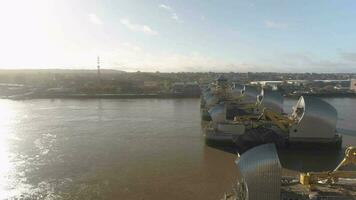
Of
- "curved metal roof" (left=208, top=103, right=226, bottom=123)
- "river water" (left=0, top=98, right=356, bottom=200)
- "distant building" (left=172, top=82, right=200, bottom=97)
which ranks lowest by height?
"river water" (left=0, top=98, right=356, bottom=200)

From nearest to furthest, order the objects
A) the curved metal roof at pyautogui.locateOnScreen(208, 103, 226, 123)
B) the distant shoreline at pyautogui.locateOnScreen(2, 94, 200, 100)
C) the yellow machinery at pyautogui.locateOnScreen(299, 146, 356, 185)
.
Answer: the yellow machinery at pyautogui.locateOnScreen(299, 146, 356, 185), the curved metal roof at pyautogui.locateOnScreen(208, 103, 226, 123), the distant shoreline at pyautogui.locateOnScreen(2, 94, 200, 100)

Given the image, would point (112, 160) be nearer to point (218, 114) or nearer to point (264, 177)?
point (218, 114)

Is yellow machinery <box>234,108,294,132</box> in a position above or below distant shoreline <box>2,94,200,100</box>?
above

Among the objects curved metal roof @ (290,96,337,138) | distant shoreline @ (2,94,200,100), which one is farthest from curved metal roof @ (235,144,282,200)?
distant shoreline @ (2,94,200,100)

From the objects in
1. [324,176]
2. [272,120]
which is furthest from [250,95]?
[324,176]

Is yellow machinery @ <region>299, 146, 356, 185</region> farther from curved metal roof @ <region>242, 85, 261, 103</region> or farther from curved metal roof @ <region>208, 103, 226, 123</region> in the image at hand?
curved metal roof @ <region>242, 85, 261, 103</region>

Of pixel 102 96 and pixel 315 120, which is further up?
pixel 315 120

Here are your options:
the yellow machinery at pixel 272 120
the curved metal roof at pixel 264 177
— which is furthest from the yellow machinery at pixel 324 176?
the yellow machinery at pixel 272 120

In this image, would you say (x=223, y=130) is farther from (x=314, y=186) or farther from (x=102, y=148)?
(x=314, y=186)

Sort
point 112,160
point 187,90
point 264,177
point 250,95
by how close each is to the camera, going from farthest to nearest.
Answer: point 187,90, point 250,95, point 112,160, point 264,177
